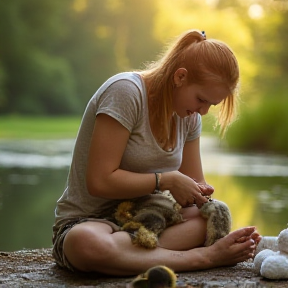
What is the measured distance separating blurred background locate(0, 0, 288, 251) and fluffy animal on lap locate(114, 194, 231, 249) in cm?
84

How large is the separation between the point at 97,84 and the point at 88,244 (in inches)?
394

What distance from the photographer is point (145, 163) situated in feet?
4.81

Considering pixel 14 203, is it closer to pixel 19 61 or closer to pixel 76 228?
pixel 76 228

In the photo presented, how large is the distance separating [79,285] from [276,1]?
7.40m

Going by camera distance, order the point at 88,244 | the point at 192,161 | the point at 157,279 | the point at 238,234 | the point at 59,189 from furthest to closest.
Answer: the point at 59,189, the point at 192,161, the point at 238,234, the point at 88,244, the point at 157,279

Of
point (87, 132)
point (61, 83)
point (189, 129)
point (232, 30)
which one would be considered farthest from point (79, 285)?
point (61, 83)

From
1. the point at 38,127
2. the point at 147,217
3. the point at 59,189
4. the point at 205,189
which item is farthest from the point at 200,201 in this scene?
the point at 38,127

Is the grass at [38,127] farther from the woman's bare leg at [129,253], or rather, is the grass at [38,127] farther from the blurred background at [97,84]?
the woman's bare leg at [129,253]

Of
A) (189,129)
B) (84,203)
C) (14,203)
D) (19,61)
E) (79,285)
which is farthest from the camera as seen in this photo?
(19,61)

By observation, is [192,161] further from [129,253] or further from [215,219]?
[129,253]

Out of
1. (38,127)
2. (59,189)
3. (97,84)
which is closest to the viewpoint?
(59,189)

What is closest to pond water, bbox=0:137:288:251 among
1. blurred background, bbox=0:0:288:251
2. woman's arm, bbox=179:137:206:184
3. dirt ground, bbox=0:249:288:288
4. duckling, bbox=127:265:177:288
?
blurred background, bbox=0:0:288:251

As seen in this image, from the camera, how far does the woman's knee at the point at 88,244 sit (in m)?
1.35

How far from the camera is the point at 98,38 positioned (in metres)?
11.4
